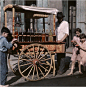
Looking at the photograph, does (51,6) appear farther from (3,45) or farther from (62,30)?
(3,45)

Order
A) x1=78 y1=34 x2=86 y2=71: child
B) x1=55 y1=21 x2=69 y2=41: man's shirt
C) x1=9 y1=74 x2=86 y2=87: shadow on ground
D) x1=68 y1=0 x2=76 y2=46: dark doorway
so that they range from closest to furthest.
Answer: x1=9 y1=74 x2=86 y2=87: shadow on ground, x1=78 y1=34 x2=86 y2=71: child, x1=55 y1=21 x2=69 y2=41: man's shirt, x1=68 y1=0 x2=76 y2=46: dark doorway

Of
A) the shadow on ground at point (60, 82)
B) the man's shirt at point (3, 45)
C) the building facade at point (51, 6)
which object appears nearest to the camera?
the man's shirt at point (3, 45)

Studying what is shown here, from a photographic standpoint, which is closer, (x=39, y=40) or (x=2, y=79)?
(x=2, y=79)

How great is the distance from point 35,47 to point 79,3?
7.88 meters

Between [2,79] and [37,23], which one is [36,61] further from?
[37,23]

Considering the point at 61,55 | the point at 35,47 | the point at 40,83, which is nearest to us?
the point at 40,83

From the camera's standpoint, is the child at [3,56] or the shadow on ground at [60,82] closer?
the child at [3,56]

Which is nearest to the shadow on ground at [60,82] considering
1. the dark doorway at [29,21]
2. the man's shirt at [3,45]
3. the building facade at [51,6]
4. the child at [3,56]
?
the child at [3,56]

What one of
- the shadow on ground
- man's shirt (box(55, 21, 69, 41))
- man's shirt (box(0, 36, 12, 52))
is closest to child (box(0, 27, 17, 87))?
man's shirt (box(0, 36, 12, 52))

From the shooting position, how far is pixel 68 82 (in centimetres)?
444

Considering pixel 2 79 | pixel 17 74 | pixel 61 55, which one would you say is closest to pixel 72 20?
pixel 61 55

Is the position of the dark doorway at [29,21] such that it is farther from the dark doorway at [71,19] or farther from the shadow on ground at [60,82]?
the shadow on ground at [60,82]

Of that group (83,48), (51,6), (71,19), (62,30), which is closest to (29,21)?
(51,6)

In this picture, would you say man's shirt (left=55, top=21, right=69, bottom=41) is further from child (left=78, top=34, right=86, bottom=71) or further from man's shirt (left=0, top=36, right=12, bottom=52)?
man's shirt (left=0, top=36, right=12, bottom=52)
